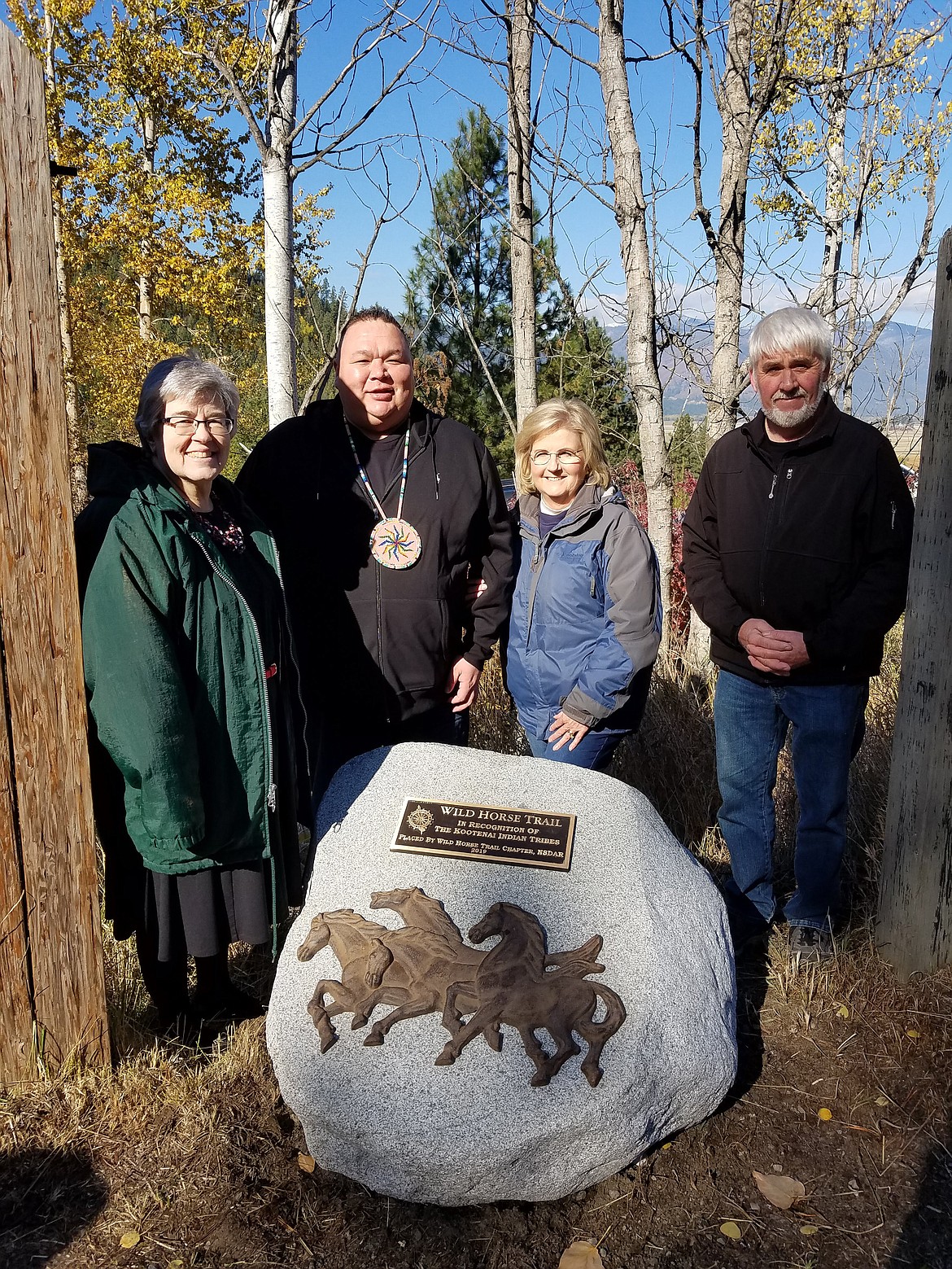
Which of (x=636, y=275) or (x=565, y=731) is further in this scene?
(x=636, y=275)

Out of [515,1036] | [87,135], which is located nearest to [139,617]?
[515,1036]

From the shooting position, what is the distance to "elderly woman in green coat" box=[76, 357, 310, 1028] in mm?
2176

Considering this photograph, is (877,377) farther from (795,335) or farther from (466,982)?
(466,982)

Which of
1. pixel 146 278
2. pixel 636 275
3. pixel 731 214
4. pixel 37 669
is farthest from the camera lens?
pixel 146 278

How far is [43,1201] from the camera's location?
225 cm

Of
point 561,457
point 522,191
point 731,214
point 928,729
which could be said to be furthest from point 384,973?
point 522,191

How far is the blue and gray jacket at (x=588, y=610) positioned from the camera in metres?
2.84

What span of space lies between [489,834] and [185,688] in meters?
0.96

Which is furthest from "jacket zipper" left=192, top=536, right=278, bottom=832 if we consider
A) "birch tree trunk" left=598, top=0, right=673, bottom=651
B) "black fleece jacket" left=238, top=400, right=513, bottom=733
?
"birch tree trunk" left=598, top=0, right=673, bottom=651

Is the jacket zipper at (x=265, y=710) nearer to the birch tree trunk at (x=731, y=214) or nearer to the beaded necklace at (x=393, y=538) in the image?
the beaded necklace at (x=393, y=538)

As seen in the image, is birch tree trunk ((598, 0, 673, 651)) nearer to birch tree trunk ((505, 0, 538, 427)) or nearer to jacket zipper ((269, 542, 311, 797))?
birch tree trunk ((505, 0, 538, 427))

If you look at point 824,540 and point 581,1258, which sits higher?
point 824,540

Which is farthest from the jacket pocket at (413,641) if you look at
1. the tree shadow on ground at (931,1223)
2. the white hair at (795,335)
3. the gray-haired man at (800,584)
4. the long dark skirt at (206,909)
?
the tree shadow on ground at (931,1223)

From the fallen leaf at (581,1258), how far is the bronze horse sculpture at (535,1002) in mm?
424
